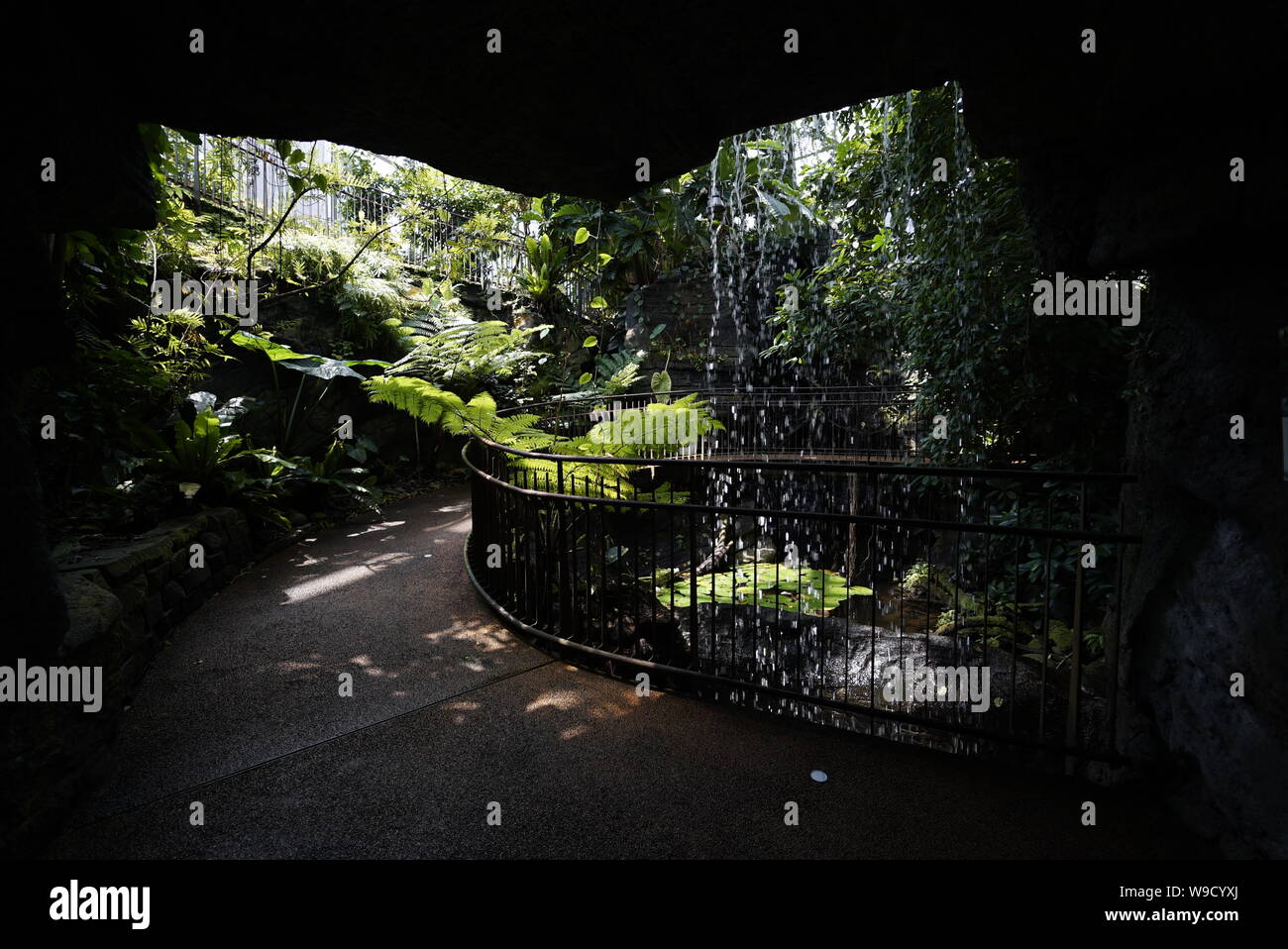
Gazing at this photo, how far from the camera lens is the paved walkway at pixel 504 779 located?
8.30ft

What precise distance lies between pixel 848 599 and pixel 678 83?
191 inches

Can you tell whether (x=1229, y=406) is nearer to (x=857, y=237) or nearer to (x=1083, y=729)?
(x=1083, y=729)

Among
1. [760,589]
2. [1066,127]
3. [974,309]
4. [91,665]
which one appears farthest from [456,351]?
[1066,127]

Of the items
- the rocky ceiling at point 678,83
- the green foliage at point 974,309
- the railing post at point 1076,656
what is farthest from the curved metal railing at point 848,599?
the rocky ceiling at point 678,83

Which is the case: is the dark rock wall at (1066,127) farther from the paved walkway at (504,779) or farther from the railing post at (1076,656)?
the paved walkway at (504,779)

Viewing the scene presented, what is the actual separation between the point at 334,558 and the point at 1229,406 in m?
7.27

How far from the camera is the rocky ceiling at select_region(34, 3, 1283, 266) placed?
6.73ft

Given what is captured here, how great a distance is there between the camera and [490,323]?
31.7 feet

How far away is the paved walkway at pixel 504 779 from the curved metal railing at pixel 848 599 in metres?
0.28

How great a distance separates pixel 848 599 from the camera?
19.7 ft

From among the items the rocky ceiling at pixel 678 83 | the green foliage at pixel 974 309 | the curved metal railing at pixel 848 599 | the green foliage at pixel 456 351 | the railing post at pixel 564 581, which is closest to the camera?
the rocky ceiling at pixel 678 83

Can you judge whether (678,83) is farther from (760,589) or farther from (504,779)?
(760,589)

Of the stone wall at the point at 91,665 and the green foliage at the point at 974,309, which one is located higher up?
the green foliage at the point at 974,309

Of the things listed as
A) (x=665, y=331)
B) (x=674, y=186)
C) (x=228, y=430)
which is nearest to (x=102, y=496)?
(x=228, y=430)
